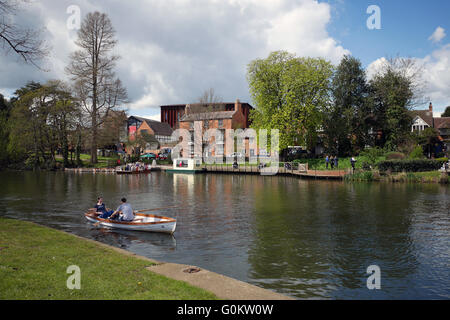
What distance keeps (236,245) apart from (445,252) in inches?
348

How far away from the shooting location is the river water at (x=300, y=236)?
10.8 m

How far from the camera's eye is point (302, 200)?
27.4 meters

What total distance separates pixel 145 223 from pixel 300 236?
8034 mm

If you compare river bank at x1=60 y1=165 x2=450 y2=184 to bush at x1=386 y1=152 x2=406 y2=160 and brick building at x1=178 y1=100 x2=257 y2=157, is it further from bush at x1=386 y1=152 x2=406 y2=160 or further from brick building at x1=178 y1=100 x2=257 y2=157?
brick building at x1=178 y1=100 x2=257 y2=157

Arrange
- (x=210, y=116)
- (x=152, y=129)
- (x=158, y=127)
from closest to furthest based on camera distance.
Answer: (x=210, y=116)
(x=152, y=129)
(x=158, y=127)

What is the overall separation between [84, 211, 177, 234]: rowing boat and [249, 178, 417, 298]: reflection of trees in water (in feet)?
14.9

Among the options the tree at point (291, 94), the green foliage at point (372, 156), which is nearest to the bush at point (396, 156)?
the green foliage at point (372, 156)

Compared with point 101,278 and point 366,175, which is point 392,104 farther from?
point 101,278

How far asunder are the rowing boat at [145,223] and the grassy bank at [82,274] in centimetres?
430

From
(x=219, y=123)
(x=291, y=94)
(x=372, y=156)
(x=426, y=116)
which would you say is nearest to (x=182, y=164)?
(x=219, y=123)

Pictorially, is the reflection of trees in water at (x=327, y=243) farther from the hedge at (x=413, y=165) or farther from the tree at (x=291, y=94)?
the tree at (x=291, y=94)

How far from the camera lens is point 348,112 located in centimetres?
5481
